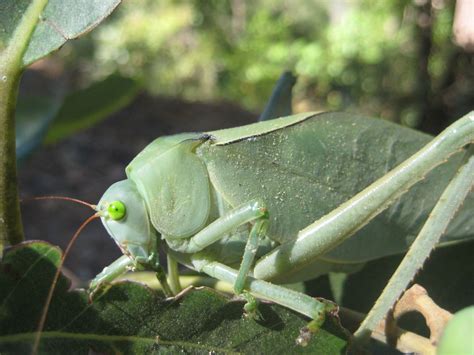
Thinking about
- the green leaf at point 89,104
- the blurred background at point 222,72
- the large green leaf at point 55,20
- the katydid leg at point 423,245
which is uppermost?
the large green leaf at point 55,20

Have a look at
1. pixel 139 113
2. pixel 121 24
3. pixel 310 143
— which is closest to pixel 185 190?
pixel 310 143

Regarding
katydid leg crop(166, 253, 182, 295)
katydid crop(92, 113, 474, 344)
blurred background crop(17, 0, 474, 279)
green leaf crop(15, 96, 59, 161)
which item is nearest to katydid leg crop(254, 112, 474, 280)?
katydid crop(92, 113, 474, 344)

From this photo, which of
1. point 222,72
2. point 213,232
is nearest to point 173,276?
point 213,232

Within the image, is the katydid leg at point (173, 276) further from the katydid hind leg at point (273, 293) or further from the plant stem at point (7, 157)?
the plant stem at point (7, 157)

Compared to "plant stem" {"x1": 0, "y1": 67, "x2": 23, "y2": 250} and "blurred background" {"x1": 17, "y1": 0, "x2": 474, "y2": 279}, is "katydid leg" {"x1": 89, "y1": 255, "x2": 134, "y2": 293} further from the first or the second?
"blurred background" {"x1": 17, "y1": 0, "x2": 474, "y2": 279}

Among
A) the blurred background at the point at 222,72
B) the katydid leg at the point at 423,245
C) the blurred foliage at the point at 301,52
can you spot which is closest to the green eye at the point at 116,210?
the katydid leg at the point at 423,245
